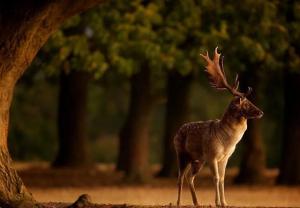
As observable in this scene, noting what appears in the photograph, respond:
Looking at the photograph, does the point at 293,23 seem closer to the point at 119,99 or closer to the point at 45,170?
the point at 45,170

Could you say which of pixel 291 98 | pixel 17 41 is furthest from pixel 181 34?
pixel 17 41

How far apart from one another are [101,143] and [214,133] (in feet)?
134

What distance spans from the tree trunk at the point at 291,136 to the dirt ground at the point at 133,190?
61cm

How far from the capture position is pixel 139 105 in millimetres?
30797

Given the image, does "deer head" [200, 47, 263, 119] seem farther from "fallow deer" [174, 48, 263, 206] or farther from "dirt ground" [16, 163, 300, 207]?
"dirt ground" [16, 163, 300, 207]

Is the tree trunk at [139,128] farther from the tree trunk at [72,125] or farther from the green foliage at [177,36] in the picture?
the tree trunk at [72,125]

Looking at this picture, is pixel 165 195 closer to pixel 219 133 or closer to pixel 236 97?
pixel 219 133

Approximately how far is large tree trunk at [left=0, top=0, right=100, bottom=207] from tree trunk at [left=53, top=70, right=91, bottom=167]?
2197cm

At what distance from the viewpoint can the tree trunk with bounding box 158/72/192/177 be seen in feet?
110

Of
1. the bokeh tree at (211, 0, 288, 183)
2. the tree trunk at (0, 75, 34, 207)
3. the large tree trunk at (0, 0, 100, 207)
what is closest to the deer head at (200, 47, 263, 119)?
the large tree trunk at (0, 0, 100, 207)

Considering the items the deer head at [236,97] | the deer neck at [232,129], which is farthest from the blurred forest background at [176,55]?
the deer neck at [232,129]

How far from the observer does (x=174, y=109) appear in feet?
111

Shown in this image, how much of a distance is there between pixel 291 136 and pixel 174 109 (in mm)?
5203

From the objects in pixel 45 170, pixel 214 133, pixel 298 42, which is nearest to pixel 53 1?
pixel 214 133
